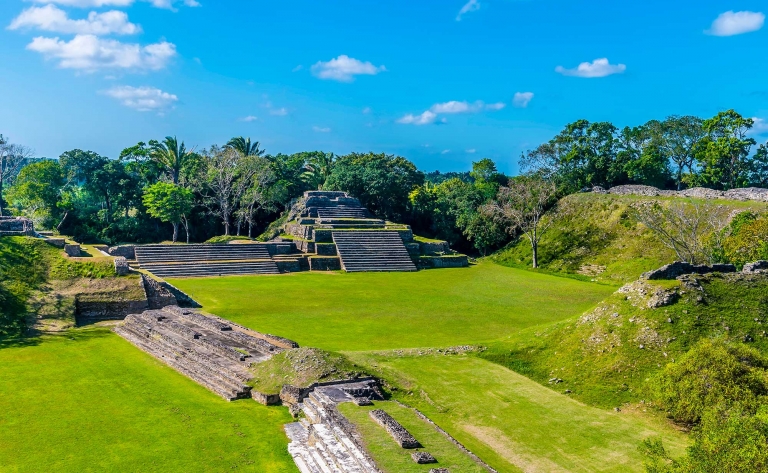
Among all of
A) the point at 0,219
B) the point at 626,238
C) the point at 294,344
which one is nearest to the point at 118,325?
the point at 294,344

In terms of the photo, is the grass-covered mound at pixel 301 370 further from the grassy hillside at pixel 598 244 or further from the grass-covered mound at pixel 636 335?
the grassy hillside at pixel 598 244

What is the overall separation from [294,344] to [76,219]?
33913mm

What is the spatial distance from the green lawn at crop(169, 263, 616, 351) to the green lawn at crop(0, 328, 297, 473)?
5.17 m

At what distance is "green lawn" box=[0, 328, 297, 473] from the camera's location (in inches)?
429

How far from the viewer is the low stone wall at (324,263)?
35906 mm

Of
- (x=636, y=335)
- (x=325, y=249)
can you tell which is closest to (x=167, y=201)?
(x=325, y=249)

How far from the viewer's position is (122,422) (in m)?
12.6

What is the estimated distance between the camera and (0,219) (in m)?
29.3

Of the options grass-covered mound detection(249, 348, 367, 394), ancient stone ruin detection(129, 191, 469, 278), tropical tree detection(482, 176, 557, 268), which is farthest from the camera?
tropical tree detection(482, 176, 557, 268)

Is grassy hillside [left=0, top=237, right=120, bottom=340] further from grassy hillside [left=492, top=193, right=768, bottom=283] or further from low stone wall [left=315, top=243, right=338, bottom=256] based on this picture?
grassy hillside [left=492, top=193, right=768, bottom=283]

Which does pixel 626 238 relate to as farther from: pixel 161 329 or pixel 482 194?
pixel 161 329

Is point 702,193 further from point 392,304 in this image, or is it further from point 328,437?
point 328,437

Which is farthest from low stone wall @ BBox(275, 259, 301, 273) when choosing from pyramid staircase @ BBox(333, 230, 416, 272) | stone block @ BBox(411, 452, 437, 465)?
stone block @ BBox(411, 452, 437, 465)

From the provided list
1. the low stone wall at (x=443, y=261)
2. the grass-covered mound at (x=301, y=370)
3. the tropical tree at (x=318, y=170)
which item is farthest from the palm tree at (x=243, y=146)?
the grass-covered mound at (x=301, y=370)
